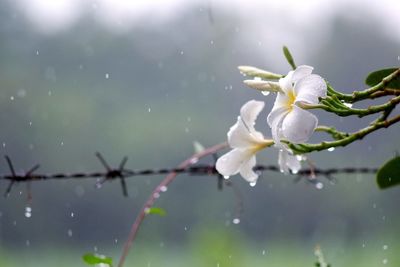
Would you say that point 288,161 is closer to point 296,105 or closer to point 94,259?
point 296,105

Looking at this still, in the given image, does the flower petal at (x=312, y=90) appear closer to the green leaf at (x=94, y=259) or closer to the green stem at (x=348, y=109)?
the green stem at (x=348, y=109)

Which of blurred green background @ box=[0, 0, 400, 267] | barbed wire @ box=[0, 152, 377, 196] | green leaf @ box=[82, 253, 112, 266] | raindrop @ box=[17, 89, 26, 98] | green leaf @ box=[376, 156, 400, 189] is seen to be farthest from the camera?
raindrop @ box=[17, 89, 26, 98]

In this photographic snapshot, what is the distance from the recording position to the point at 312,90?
42 centimetres

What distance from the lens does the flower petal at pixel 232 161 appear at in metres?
0.50

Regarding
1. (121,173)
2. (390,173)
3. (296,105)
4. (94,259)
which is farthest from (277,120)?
(121,173)

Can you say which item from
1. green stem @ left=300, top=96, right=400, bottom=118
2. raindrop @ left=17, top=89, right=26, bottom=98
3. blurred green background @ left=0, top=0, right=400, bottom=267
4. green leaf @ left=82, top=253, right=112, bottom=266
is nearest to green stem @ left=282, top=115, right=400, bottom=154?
green stem @ left=300, top=96, right=400, bottom=118

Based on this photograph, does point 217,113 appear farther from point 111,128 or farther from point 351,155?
point 351,155

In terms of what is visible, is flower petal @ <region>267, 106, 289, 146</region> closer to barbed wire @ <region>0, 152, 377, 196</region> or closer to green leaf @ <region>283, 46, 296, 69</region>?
green leaf @ <region>283, 46, 296, 69</region>

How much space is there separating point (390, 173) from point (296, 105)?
130mm

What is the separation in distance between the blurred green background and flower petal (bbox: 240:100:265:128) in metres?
5.34

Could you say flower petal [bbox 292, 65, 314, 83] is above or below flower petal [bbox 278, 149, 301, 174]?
above

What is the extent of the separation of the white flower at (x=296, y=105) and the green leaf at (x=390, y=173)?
11 cm

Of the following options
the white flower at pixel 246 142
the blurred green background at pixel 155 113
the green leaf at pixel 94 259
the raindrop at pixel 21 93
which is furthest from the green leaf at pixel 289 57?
the raindrop at pixel 21 93

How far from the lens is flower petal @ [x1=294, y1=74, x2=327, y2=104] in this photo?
42 centimetres
